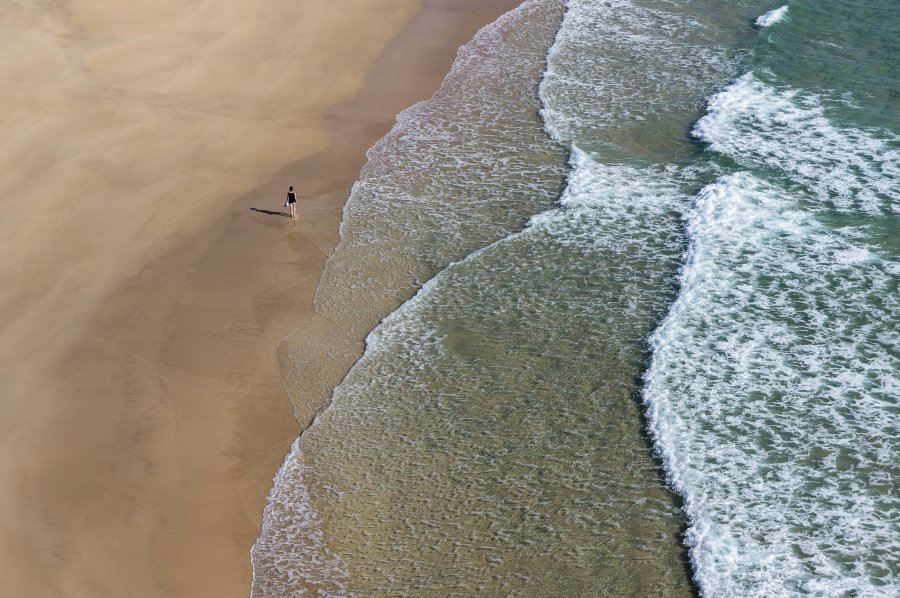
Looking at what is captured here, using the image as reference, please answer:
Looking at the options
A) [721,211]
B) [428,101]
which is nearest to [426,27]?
[428,101]

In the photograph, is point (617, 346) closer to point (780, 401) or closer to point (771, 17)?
point (780, 401)

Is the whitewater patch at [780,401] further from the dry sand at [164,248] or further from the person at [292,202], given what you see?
the person at [292,202]

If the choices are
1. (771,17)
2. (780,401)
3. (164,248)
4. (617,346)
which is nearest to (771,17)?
(771,17)

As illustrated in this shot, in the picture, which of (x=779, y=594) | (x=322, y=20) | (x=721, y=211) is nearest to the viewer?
(x=779, y=594)

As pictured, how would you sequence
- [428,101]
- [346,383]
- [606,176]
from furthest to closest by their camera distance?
1. [428,101]
2. [606,176]
3. [346,383]

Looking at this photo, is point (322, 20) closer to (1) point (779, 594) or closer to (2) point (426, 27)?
(2) point (426, 27)

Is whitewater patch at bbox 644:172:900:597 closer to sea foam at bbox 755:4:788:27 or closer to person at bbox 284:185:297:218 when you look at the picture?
person at bbox 284:185:297:218
